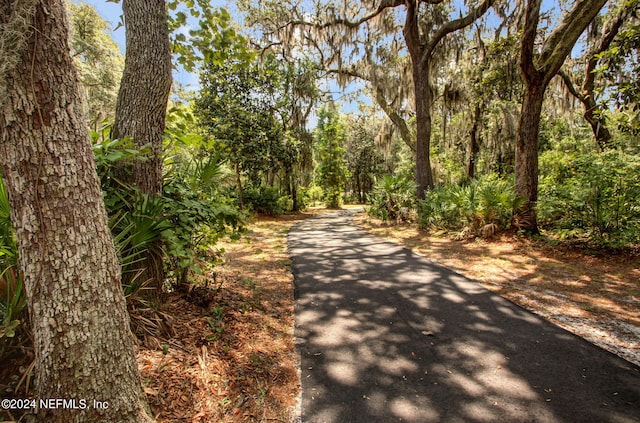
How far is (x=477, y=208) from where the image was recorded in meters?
7.28

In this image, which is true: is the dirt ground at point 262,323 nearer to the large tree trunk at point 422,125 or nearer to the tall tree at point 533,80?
the tall tree at point 533,80

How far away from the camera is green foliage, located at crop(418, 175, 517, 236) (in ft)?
22.7

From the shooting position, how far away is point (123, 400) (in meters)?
1.48

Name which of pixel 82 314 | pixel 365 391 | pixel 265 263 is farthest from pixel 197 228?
pixel 265 263

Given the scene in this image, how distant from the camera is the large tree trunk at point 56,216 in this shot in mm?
1253

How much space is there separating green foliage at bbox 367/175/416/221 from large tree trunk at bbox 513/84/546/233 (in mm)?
4119

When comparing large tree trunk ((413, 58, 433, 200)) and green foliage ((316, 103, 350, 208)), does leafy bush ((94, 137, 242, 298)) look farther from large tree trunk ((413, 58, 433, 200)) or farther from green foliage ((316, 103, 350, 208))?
green foliage ((316, 103, 350, 208))

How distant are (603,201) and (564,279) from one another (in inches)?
78.0

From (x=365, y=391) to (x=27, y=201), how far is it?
7.81 feet

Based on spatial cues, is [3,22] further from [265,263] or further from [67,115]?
[265,263]

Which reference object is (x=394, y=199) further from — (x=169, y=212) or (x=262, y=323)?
(x=169, y=212)

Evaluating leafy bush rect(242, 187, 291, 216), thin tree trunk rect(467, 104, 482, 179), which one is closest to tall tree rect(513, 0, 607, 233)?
thin tree trunk rect(467, 104, 482, 179)

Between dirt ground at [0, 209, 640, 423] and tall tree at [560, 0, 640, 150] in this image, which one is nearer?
dirt ground at [0, 209, 640, 423]

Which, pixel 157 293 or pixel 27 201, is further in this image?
pixel 157 293
